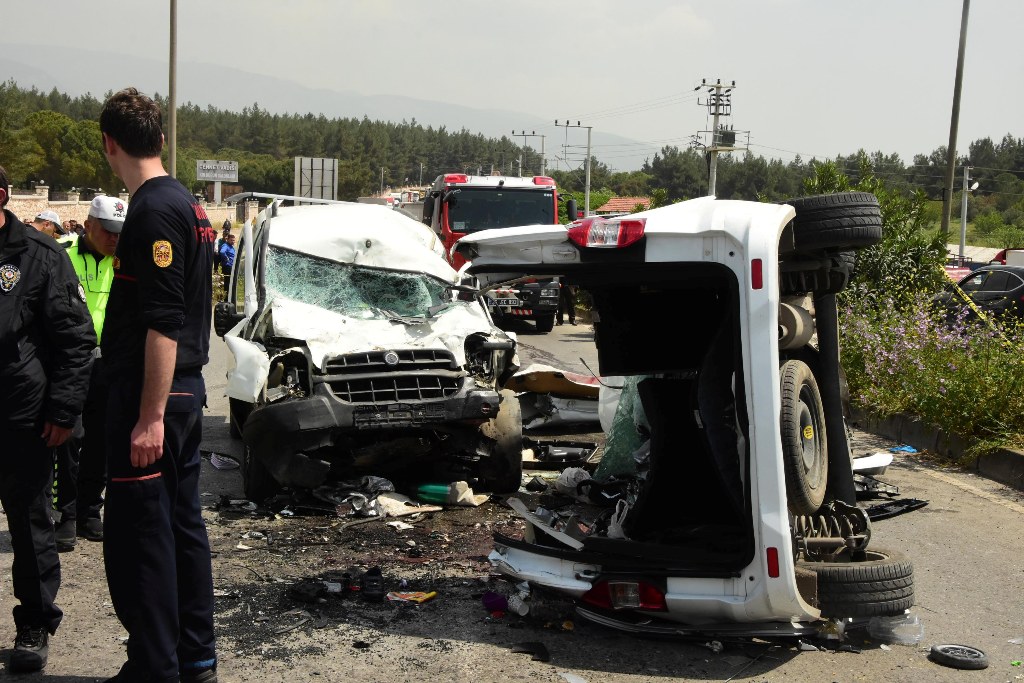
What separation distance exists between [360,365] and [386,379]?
0.20m

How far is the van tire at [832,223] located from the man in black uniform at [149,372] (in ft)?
9.20

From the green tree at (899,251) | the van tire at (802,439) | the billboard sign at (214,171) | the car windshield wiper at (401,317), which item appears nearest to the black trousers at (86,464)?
the car windshield wiper at (401,317)

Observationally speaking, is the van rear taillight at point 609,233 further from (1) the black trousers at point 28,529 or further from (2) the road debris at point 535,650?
(1) the black trousers at point 28,529

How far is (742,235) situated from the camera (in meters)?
4.47

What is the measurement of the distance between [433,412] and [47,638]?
3.06 metres

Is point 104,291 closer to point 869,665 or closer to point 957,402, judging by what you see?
point 869,665

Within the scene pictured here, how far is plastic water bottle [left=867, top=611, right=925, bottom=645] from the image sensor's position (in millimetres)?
4957

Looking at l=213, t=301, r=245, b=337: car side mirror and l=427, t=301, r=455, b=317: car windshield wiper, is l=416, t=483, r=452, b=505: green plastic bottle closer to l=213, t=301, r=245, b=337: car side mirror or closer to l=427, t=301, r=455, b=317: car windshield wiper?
l=427, t=301, r=455, b=317: car windshield wiper

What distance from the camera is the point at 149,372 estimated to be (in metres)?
3.64

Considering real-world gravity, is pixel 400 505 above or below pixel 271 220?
below

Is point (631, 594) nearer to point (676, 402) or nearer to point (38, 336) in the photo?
point (676, 402)

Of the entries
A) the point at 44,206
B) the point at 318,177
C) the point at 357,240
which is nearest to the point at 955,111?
the point at 318,177

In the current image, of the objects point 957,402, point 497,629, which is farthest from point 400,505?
point 957,402

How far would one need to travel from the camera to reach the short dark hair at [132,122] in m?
3.77
